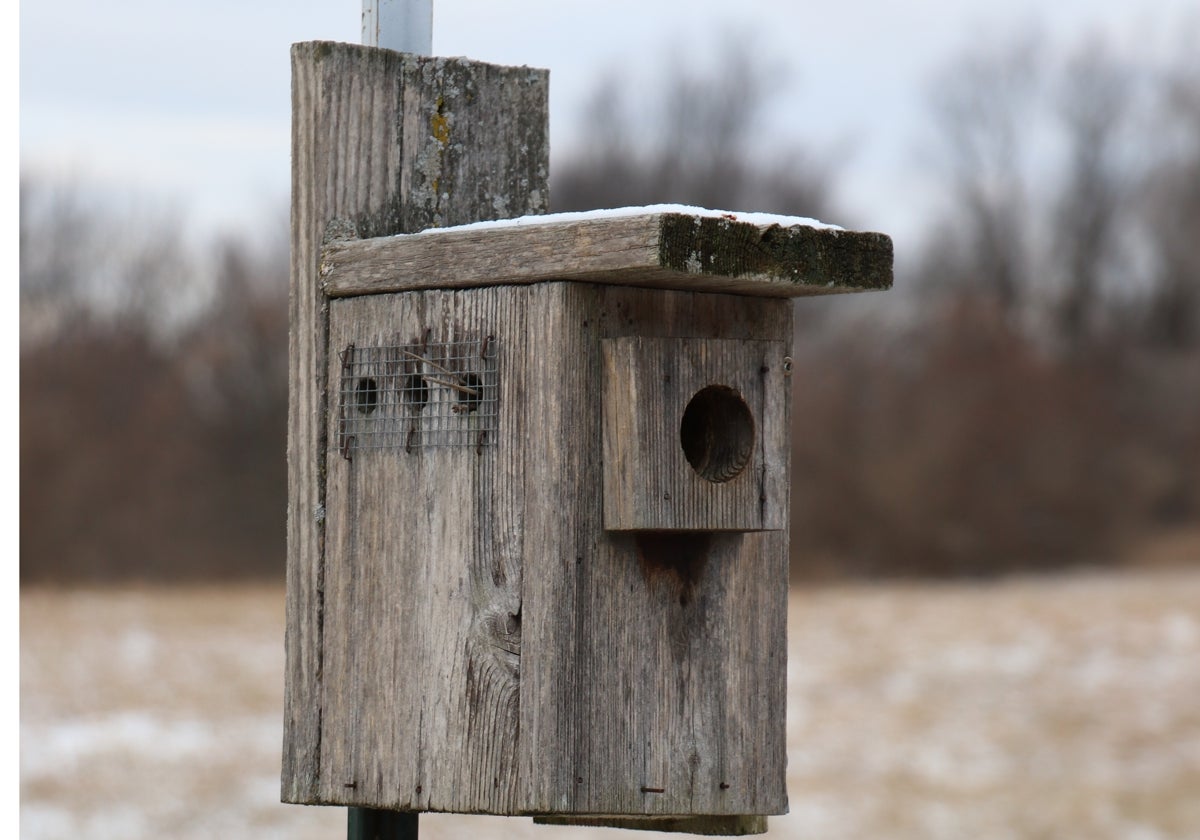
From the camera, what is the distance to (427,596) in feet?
8.32

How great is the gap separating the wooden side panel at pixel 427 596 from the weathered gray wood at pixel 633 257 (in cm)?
4

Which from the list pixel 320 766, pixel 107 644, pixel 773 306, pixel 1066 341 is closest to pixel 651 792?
pixel 320 766

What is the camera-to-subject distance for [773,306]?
2.72 metres

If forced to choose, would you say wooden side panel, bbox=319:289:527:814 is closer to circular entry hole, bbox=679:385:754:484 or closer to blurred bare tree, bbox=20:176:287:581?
circular entry hole, bbox=679:385:754:484

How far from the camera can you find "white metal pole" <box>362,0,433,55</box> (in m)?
2.78

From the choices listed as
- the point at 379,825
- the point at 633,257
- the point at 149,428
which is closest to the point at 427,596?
the point at 379,825

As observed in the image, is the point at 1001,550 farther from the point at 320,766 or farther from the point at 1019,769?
the point at 320,766

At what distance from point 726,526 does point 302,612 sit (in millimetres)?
703

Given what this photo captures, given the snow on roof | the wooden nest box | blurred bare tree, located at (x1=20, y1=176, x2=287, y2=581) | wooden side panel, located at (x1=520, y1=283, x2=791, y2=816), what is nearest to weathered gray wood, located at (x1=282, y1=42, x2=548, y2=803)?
the wooden nest box

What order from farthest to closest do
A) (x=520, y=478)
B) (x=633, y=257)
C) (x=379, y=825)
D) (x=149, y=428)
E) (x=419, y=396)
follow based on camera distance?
1. (x=149, y=428)
2. (x=379, y=825)
3. (x=419, y=396)
4. (x=520, y=478)
5. (x=633, y=257)

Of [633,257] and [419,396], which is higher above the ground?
[633,257]

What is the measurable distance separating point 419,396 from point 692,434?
17.5 inches

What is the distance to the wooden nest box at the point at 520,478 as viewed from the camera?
2424 millimetres

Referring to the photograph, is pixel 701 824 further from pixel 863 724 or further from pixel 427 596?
pixel 863 724
